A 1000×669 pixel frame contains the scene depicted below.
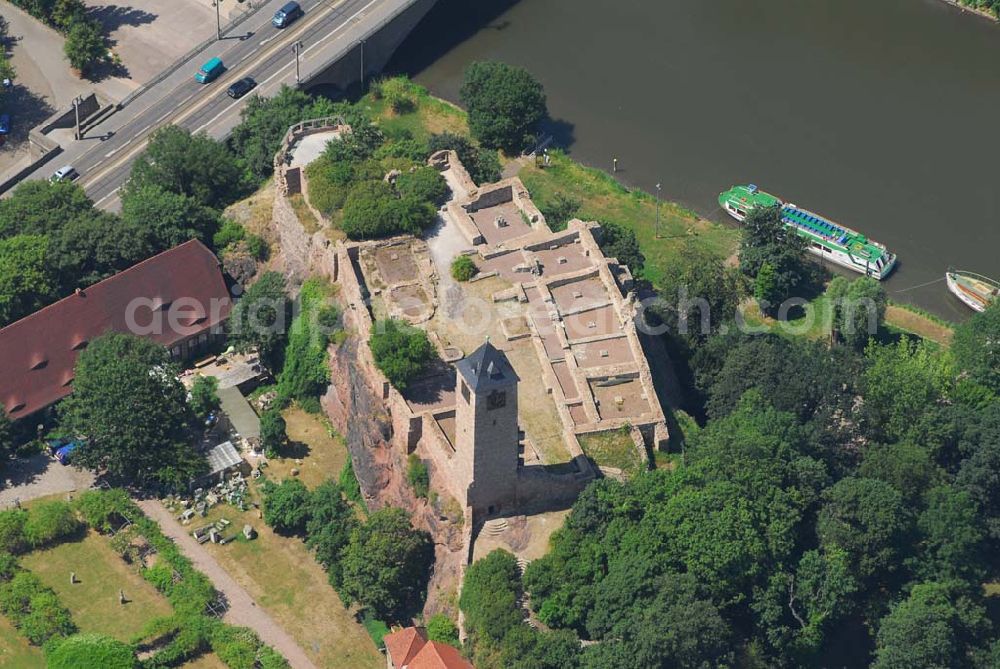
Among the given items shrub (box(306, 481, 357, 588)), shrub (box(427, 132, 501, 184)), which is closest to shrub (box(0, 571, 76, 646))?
shrub (box(306, 481, 357, 588))

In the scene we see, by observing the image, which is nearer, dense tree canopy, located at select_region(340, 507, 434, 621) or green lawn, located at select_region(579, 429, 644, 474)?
dense tree canopy, located at select_region(340, 507, 434, 621)

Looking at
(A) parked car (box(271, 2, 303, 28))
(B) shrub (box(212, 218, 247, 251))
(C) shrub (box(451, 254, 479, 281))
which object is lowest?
(C) shrub (box(451, 254, 479, 281))

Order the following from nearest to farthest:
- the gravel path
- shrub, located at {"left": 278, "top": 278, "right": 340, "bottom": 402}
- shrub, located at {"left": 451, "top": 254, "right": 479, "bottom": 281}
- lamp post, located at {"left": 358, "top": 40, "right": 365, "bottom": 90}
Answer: the gravel path < shrub, located at {"left": 451, "top": 254, "right": 479, "bottom": 281} < shrub, located at {"left": 278, "top": 278, "right": 340, "bottom": 402} < lamp post, located at {"left": 358, "top": 40, "right": 365, "bottom": 90}

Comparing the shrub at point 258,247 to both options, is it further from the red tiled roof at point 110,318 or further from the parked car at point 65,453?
the parked car at point 65,453

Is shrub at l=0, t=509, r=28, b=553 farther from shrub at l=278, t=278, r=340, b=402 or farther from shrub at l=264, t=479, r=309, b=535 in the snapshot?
shrub at l=278, t=278, r=340, b=402

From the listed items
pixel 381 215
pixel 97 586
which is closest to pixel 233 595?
pixel 97 586

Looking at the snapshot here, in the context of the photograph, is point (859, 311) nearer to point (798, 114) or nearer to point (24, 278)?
point (798, 114)

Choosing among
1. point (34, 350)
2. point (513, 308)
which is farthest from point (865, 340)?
point (34, 350)

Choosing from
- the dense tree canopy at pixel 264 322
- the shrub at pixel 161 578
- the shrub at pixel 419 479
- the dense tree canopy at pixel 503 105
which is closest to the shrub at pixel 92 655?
the shrub at pixel 161 578
